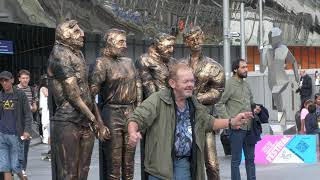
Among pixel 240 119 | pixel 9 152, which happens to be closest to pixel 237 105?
pixel 9 152

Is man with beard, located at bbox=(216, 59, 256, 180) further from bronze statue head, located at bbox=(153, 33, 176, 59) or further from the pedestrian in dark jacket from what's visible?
the pedestrian in dark jacket

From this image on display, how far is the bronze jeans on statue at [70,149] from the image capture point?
22.6 ft

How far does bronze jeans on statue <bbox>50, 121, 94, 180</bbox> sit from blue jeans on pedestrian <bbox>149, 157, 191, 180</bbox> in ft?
5.43

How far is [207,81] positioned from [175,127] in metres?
2.47

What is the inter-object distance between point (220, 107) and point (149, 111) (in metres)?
3.68

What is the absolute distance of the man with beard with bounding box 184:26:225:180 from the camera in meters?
7.65

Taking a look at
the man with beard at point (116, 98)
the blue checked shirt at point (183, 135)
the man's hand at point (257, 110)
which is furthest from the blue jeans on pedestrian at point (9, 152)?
the blue checked shirt at point (183, 135)

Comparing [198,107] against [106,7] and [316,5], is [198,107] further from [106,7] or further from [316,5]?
[316,5]

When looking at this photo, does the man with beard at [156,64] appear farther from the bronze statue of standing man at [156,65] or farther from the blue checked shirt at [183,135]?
the blue checked shirt at [183,135]

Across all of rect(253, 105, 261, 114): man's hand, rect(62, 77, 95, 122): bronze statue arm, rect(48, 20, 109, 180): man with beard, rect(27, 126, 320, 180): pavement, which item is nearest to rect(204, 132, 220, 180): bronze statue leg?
rect(48, 20, 109, 180): man with beard

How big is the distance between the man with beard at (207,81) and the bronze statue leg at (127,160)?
2.73 ft

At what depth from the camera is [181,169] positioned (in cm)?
550

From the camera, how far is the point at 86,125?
7.00 metres

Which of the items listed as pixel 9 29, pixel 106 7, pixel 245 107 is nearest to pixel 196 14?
pixel 106 7
